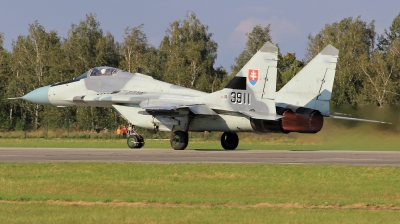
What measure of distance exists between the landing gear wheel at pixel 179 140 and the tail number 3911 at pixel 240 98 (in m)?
2.83

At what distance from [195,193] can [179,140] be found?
1535 cm

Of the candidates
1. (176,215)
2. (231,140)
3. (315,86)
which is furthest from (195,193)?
(231,140)

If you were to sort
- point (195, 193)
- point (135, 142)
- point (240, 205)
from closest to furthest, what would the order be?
point (240, 205), point (195, 193), point (135, 142)

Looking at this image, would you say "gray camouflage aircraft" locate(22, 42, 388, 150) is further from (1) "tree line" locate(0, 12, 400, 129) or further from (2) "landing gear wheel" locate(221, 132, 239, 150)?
(1) "tree line" locate(0, 12, 400, 129)

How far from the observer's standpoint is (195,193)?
14992mm

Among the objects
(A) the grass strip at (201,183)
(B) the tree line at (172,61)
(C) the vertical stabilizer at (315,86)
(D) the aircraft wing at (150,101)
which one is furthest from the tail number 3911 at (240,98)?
(B) the tree line at (172,61)

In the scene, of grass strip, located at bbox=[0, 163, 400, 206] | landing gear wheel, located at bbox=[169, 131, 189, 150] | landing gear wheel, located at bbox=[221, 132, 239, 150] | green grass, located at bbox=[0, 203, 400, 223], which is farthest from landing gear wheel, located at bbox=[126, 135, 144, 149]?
green grass, located at bbox=[0, 203, 400, 223]

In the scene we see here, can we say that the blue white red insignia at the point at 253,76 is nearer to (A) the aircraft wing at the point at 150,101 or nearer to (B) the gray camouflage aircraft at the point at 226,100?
(B) the gray camouflage aircraft at the point at 226,100

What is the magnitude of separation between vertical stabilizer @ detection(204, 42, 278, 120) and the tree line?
28775 mm

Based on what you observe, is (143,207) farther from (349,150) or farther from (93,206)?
(349,150)

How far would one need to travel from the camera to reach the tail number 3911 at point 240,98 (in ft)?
93.0

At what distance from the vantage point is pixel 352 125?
31.6 metres

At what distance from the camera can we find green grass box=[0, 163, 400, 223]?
11867mm

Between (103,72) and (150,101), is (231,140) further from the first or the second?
(103,72)
